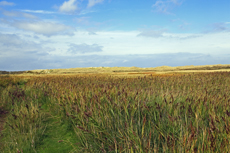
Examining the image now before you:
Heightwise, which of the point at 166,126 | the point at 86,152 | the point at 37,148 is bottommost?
the point at 37,148

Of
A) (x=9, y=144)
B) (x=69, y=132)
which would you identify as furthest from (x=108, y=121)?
(x=9, y=144)

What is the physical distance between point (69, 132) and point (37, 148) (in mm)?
909

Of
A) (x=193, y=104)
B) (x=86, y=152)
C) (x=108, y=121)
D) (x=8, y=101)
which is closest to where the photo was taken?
(x=86, y=152)

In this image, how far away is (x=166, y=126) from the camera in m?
3.30

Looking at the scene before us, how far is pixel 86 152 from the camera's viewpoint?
3080 millimetres

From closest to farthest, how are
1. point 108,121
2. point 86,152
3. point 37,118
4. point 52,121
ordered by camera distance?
point 86,152, point 108,121, point 37,118, point 52,121

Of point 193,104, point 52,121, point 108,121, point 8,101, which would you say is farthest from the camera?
point 8,101

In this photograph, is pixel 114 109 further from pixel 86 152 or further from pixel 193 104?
pixel 193 104

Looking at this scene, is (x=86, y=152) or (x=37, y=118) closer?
(x=86, y=152)

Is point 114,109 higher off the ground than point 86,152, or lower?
higher

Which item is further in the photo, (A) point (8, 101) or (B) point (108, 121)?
(A) point (8, 101)

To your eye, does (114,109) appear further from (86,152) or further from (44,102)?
(44,102)

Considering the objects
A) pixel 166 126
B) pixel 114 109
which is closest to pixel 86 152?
pixel 114 109

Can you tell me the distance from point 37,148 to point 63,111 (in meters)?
1.64
